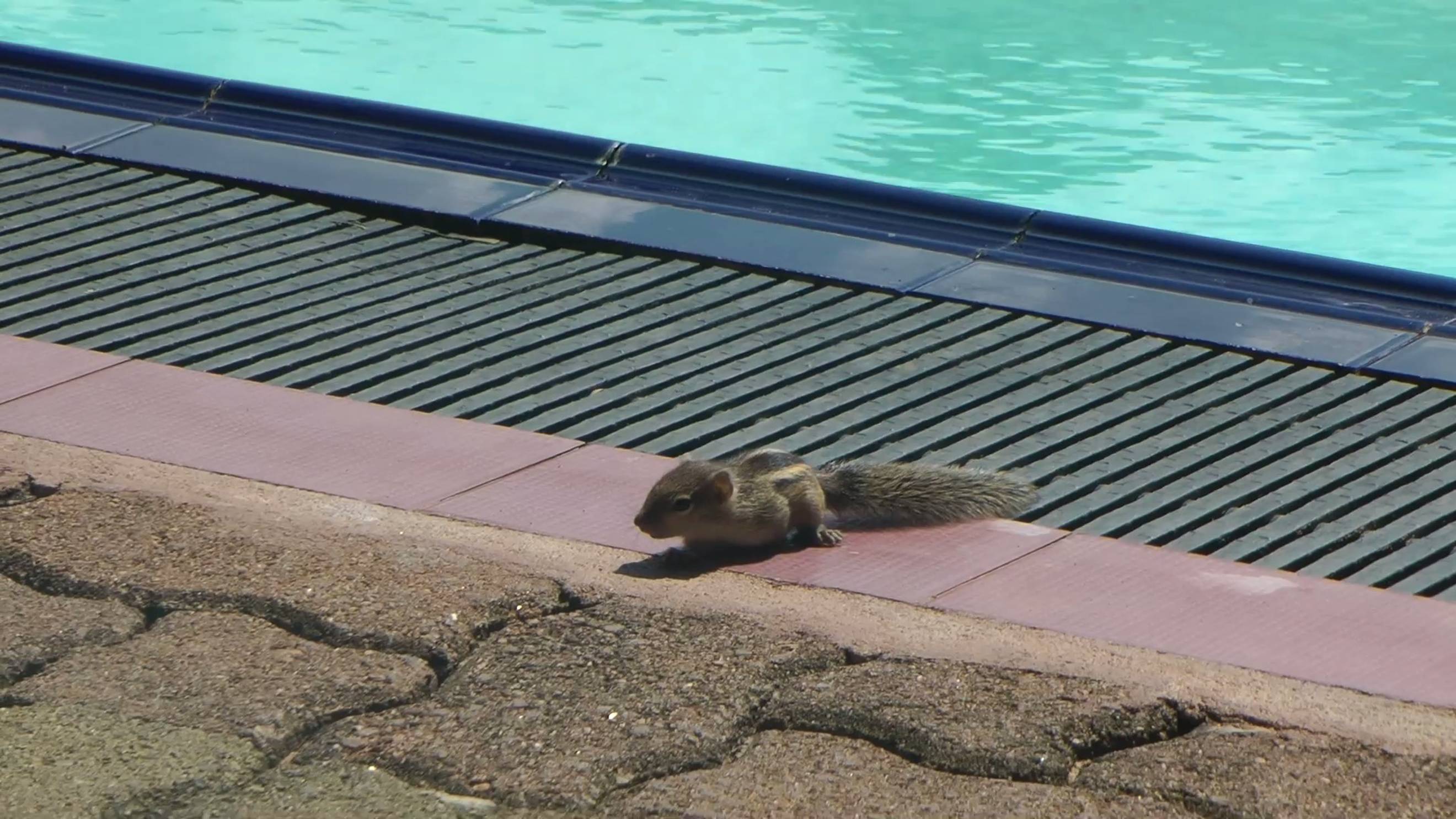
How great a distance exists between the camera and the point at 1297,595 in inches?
166

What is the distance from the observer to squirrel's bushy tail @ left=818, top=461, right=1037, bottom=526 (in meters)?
4.58

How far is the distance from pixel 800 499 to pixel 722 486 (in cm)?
25

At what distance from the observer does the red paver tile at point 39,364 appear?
5281mm

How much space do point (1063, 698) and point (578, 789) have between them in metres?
0.91

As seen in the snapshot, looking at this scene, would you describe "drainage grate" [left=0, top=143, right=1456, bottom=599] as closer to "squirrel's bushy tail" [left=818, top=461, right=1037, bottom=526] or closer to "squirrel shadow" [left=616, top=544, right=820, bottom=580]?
"squirrel's bushy tail" [left=818, top=461, right=1037, bottom=526]

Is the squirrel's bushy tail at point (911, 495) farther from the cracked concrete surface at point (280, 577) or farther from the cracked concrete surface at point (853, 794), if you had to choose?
the cracked concrete surface at point (853, 794)

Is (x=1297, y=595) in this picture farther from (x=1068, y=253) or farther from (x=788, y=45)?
(x=788, y=45)

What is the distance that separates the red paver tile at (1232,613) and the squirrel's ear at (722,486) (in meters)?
0.51

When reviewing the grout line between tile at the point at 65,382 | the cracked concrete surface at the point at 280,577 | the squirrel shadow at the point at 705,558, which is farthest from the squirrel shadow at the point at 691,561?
the grout line between tile at the point at 65,382

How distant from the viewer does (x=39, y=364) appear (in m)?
5.44

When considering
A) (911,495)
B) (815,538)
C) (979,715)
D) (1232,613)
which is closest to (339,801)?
(979,715)

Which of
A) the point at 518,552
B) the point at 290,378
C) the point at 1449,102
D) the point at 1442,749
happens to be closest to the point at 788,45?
the point at 1449,102

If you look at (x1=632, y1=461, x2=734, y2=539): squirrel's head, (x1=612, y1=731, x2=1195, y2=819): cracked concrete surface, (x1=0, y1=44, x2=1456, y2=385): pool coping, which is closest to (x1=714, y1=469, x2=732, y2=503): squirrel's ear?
(x1=632, y1=461, x2=734, y2=539): squirrel's head

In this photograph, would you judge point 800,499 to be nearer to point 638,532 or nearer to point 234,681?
point 638,532
